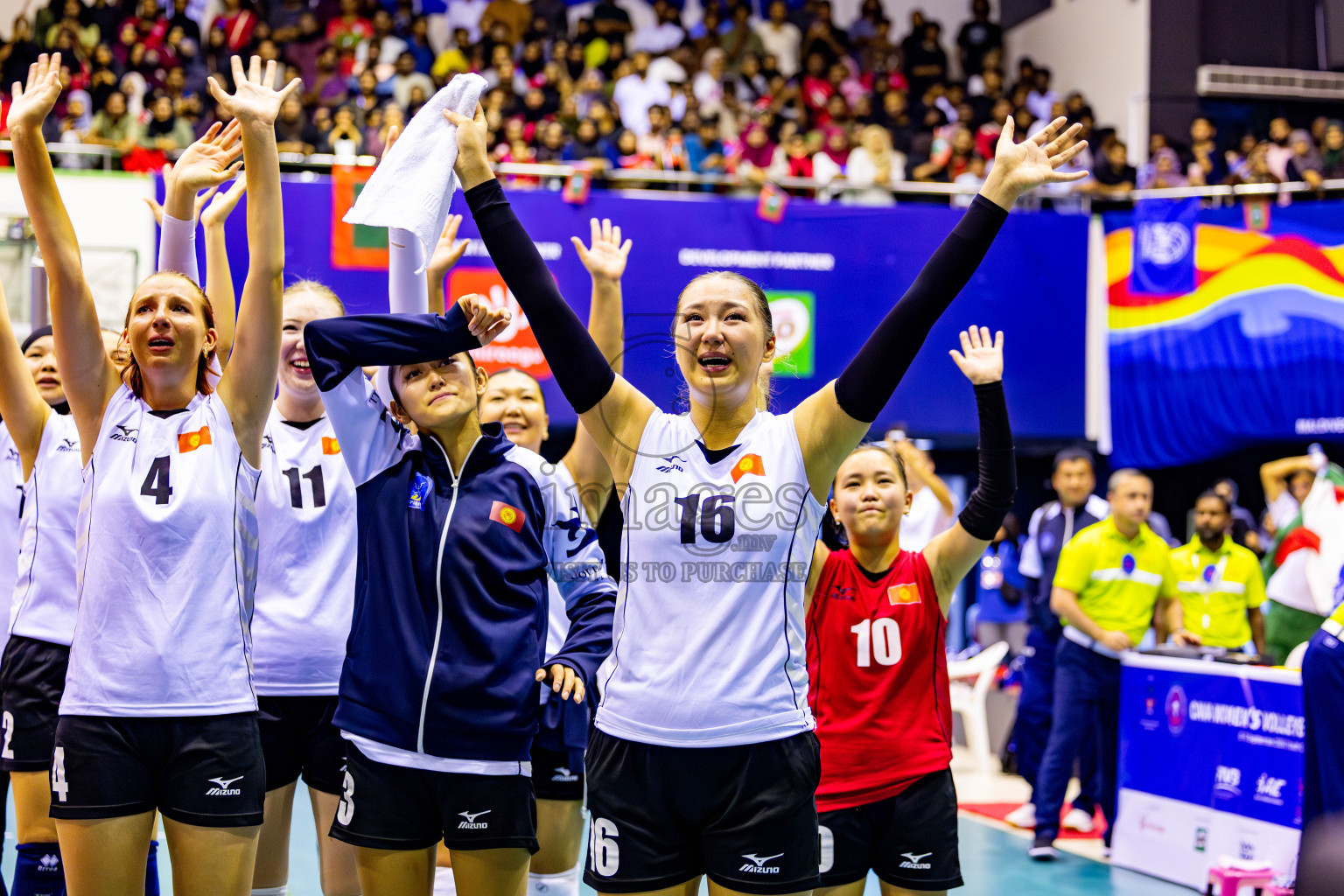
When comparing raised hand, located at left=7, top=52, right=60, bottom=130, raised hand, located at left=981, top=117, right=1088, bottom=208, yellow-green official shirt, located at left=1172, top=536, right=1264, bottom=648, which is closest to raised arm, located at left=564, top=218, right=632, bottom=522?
raised hand, located at left=981, top=117, right=1088, bottom=208

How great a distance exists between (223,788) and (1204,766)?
506cm

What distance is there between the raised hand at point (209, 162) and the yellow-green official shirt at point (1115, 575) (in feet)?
16.6

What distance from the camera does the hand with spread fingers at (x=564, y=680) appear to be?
2679mm

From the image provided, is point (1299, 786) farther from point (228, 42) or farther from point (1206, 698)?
point (228, 42)

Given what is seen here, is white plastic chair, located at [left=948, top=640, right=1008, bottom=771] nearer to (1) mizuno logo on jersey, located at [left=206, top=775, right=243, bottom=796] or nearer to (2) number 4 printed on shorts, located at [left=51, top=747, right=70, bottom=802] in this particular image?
(1) mizuno logo on jersey, located at [left=206, top=775, right=243, bottom=796]

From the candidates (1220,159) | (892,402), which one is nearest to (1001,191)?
(892,402)

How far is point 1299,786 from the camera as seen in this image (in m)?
5.56

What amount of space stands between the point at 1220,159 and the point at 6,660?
48.5 ft

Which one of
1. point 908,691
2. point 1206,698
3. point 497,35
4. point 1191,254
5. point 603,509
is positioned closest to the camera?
point 908,691

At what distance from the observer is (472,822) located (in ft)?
8.78

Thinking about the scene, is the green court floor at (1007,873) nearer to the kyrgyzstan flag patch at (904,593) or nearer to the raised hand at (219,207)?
the kyrgyzstan flag patch at (904,593)

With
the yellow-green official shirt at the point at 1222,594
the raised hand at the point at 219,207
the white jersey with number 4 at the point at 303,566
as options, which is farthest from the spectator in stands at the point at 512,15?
the white jersey with number 4 at the point at 303,566

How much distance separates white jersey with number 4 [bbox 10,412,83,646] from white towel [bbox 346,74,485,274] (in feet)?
4.70

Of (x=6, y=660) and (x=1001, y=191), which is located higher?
(x=1001, y=191)
